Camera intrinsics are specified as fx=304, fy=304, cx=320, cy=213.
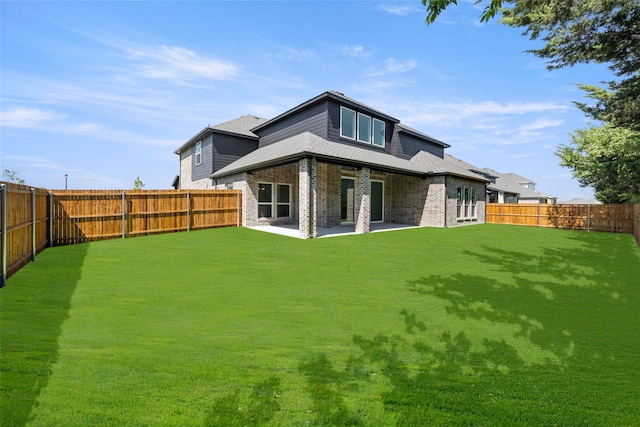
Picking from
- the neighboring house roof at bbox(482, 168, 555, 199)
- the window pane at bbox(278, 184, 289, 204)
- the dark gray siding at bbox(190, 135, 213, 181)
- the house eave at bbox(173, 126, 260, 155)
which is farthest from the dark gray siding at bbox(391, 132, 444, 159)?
the neighboring house roof at bbox(482, 168, 555, 199)

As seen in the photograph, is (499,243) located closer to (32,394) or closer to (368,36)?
(368,36)

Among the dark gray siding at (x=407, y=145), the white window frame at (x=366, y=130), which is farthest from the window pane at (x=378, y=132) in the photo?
the dark gray siding at (x=407, y=145)

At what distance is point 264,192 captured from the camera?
18094 millimetres

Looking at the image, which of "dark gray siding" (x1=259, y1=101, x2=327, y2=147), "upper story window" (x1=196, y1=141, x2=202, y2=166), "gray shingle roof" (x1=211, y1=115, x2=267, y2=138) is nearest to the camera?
"dark gray siding" (x1=259, y1=101, x2=327, y2=147)

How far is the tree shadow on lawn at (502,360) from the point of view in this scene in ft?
9.10

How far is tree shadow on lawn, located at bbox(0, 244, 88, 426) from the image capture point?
265cm

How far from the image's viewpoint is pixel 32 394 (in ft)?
8.86

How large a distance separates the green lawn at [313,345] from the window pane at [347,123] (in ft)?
37.2

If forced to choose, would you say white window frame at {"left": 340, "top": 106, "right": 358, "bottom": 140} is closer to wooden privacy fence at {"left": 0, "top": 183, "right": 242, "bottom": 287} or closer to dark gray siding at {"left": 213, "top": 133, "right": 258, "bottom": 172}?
wooden privacy fence at {"left": 0, "top": 183, "right": 242, "bottom": 287}

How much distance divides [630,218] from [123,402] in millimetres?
26103

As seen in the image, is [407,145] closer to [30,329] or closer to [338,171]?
[338,171]

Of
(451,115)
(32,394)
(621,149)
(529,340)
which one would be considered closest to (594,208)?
(621,149)

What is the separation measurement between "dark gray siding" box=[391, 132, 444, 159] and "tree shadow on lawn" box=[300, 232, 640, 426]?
49.8ft

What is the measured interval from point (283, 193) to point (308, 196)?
622 centimetres
